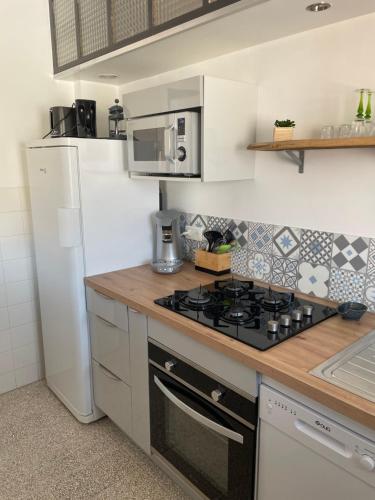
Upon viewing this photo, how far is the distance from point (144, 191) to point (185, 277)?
561 mm

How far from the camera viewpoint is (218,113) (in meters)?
1.71

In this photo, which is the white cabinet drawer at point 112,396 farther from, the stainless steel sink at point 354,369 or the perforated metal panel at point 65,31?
the perforated metal panel at point 65,31

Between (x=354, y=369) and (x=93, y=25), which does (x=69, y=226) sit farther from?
(x=354, y=369)

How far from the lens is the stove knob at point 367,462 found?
991mm

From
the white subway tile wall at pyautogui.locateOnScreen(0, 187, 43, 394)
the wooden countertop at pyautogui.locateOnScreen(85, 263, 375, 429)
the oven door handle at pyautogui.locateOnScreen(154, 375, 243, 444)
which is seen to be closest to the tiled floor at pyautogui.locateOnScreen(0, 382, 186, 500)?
the white subway tile wall at pyautogui.locateOnScreen(0, 187, 43, 394)

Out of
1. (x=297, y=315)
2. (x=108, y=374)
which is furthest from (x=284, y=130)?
(x=108, y=374)

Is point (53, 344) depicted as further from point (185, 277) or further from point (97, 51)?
point (97, 51)

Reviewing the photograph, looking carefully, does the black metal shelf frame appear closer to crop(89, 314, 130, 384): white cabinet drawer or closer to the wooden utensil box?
the wooden utensil box

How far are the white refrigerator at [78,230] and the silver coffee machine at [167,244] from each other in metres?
0.13

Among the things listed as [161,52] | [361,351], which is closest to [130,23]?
[161,52]

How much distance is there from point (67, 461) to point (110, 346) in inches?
24.6

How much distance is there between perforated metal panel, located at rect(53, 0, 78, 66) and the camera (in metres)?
2.20

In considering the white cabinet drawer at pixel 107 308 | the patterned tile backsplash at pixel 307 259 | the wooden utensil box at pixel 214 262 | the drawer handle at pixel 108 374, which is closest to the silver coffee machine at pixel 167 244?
the wooden utensil box at pixel 214 262

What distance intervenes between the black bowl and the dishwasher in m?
0.49
